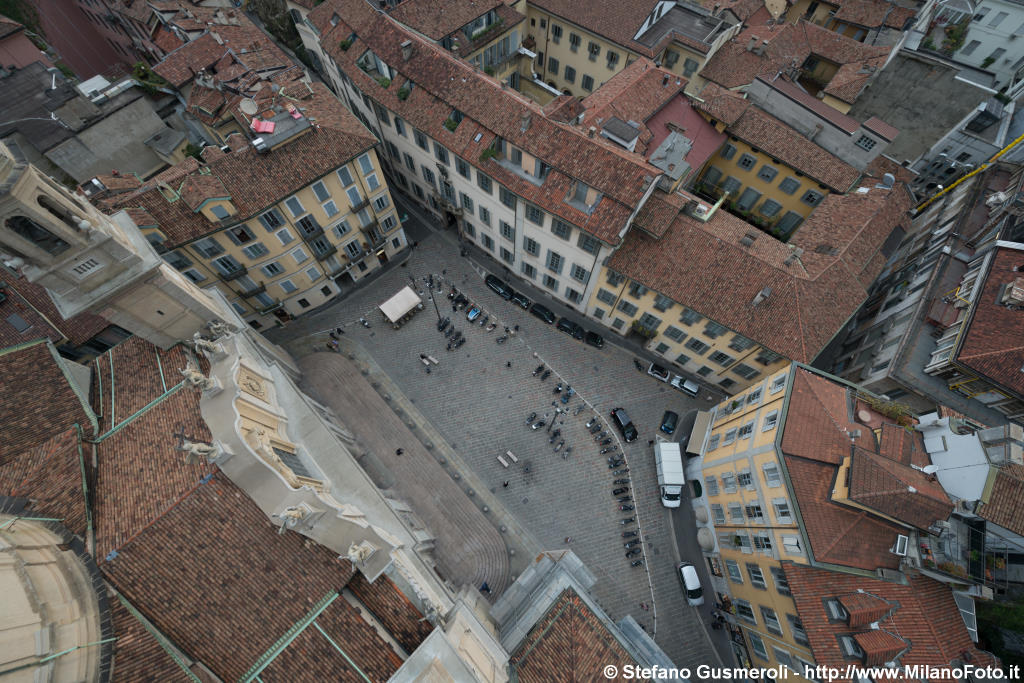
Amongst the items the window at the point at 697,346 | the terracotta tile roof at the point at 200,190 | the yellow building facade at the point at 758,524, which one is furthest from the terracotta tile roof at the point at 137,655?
the window at the point at 697,346

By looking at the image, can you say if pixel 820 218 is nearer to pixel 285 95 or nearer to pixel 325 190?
pixel 325 190

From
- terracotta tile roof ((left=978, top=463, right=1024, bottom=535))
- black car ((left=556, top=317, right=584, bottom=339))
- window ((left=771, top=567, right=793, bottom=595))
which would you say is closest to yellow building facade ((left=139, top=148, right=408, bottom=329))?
black car ((left=556, top=317, right=584, bottom=339))

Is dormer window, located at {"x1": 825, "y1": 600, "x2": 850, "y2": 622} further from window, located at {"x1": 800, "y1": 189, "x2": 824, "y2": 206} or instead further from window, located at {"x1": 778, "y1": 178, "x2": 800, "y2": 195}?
window, located at {"x1": 778, "y1": 178, "x2": 800, "y2": 195}

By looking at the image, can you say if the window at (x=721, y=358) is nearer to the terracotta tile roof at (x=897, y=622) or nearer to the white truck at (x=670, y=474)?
the white truck at (x=670, y=474)

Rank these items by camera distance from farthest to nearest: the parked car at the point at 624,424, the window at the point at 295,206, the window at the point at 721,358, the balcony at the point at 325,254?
the balcony at the point at 325,254 → the parked car at the point at 624,424 → the window at the point at 721,358 → the window at the point at 295,206

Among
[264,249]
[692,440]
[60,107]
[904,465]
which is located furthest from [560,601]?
[60,107]

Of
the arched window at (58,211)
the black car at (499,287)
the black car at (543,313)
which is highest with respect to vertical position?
the arched window at (58,211)
